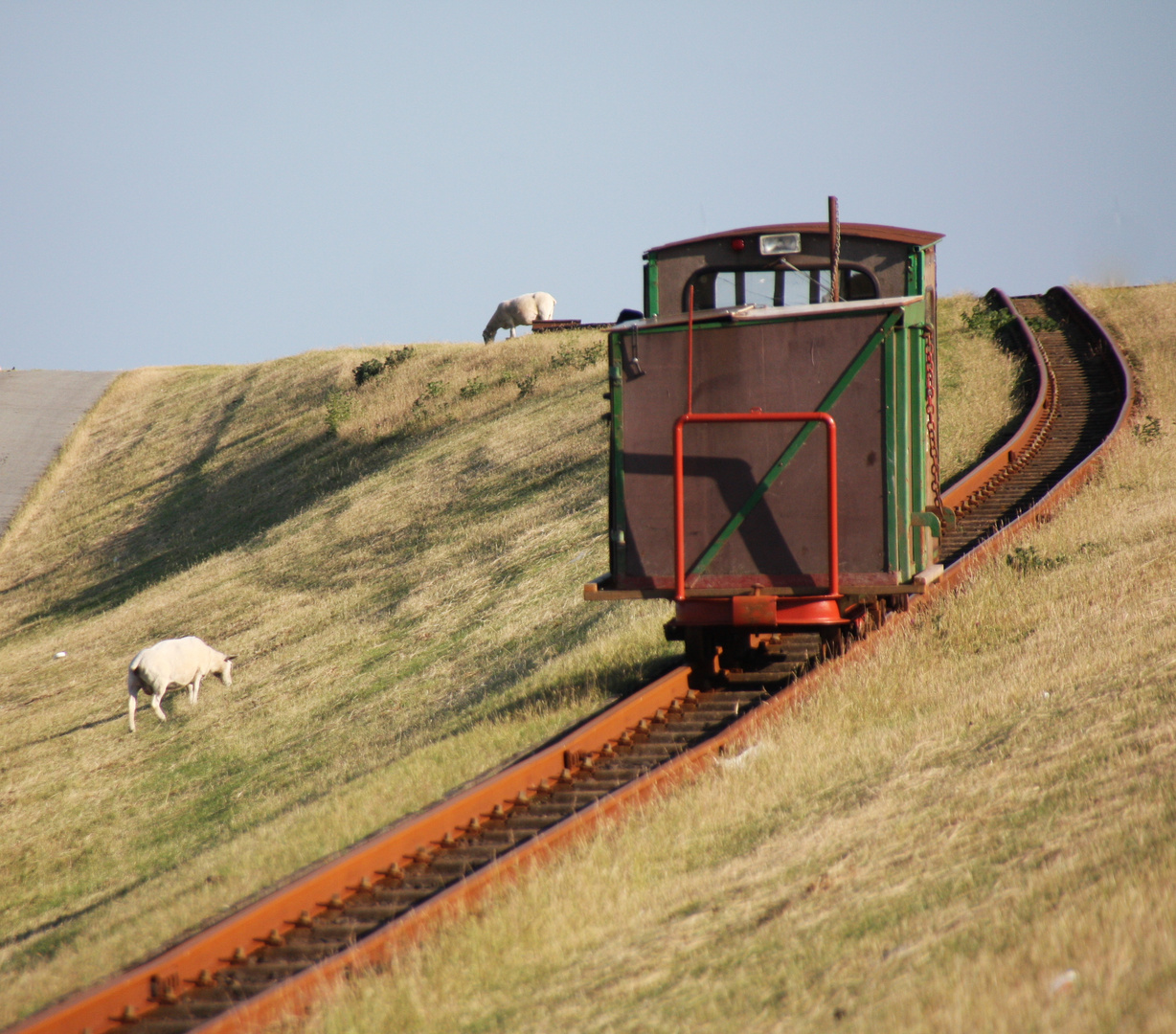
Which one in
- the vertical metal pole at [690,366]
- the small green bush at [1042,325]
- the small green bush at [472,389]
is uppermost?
the small green bush at [1042,325]

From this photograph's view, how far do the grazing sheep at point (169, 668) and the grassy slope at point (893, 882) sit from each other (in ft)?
32.5

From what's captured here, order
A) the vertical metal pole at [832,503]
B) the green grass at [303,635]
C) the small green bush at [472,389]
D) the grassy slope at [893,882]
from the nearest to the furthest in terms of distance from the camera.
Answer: the grassy slope at [893,882], the vertical metal pole at [832,503], the green grass at [303,635], the small green bush at [472,389]

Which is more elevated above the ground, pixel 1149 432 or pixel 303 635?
pixel 1149 432

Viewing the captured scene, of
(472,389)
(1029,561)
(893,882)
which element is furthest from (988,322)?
(893,882)

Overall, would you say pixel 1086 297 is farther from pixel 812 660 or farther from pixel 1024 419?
pixel 812 660

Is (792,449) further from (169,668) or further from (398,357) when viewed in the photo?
(398,357)

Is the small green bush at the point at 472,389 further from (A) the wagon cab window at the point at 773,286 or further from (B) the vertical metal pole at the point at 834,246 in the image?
(B) the vertical metal pole at the point at 834,246

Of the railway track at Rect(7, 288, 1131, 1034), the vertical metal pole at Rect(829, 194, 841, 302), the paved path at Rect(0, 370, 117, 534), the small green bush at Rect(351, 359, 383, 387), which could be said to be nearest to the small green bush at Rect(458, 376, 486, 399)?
the small green bush at Rect(351, 359, 383, 387)

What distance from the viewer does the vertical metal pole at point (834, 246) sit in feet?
27.7

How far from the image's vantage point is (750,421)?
325 inches

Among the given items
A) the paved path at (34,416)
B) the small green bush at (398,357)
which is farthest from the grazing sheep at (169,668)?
the paved path at (34,416)

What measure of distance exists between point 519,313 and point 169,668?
25.5 meters

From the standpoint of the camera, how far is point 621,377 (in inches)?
333

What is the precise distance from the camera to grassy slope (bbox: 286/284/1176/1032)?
420 centimetres
